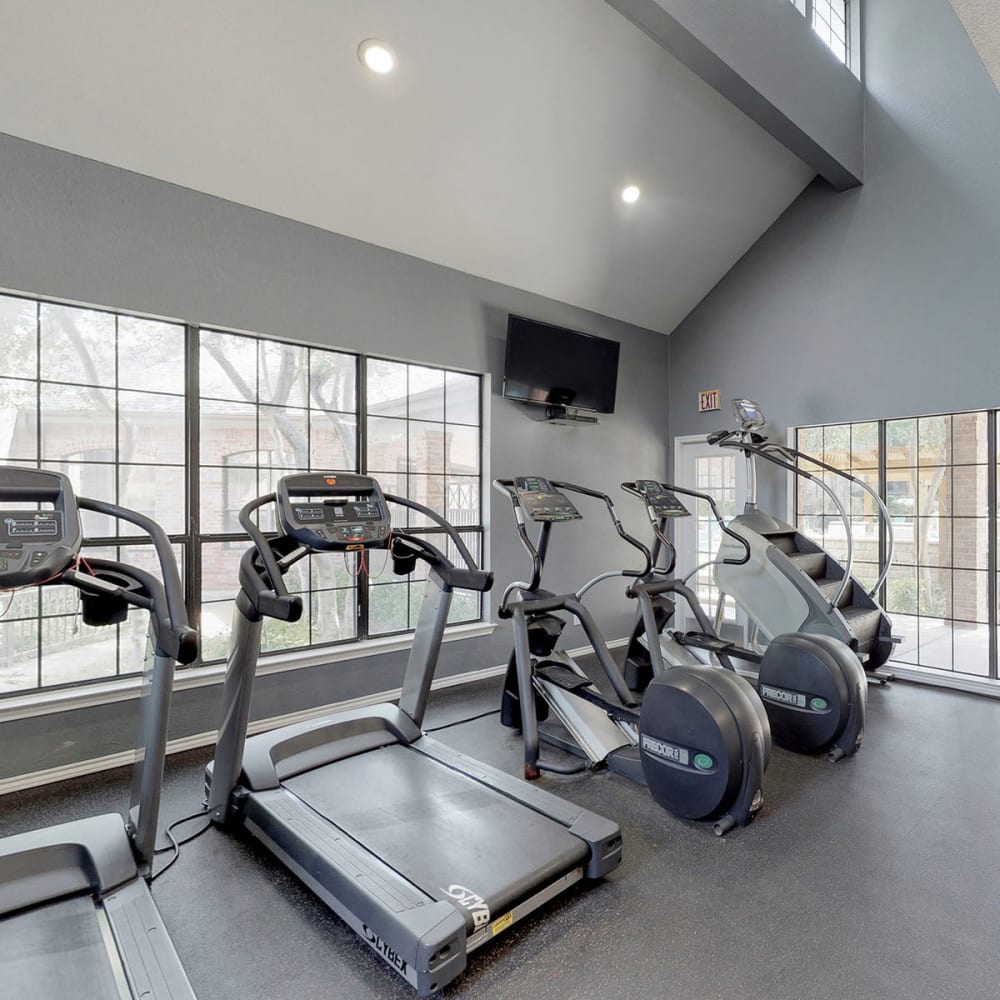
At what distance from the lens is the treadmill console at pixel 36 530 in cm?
179

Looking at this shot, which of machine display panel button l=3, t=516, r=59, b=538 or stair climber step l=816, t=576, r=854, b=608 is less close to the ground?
machine display panel button l=3, t=516, r=59, b=538

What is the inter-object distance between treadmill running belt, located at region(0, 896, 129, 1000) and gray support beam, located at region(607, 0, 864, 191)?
475 cm

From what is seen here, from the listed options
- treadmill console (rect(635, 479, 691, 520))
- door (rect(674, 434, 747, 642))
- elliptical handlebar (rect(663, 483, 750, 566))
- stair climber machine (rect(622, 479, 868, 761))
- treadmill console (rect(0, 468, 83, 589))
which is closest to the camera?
treadmill console (rect(0, 468, 83, 589))

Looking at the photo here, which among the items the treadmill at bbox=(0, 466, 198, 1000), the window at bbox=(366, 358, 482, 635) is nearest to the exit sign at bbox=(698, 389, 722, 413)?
the window at bbox=(366, 358, 482, 635)

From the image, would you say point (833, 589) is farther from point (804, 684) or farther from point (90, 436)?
point (90, 436)

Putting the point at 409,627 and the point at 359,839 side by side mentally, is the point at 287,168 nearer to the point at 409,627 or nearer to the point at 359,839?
the point at 409,627

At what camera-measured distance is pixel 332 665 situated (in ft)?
13.8

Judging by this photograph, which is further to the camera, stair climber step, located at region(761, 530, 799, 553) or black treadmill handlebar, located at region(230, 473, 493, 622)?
stair climber step, located at region(761, 530, 799, 553)

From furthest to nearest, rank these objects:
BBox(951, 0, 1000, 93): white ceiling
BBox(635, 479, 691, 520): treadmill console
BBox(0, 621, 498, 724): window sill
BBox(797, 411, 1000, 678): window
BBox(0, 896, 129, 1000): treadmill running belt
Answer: BBox(797, 411, 1000, 678): window < BBox(635, 479, 691, 520): treadmill console < BBox(0, 621, 498, 724): window sill < BBox(0, 896, 129, 1000): treadmill running belt < BBox(951, 0, 1000, 93): white ceiling

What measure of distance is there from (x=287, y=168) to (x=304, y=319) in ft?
2.90

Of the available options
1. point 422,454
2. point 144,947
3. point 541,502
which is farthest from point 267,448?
point 144,947

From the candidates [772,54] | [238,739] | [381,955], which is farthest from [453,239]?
[381,955]

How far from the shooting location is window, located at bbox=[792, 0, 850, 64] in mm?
5055

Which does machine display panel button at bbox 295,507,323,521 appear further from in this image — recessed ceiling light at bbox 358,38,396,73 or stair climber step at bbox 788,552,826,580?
stair climber step at bbox 788,552,826,580
